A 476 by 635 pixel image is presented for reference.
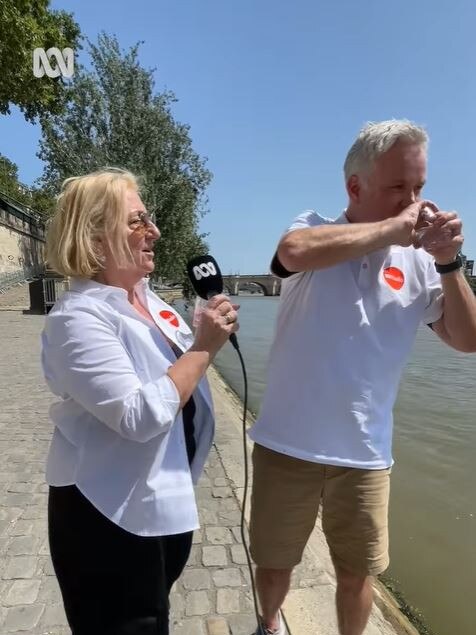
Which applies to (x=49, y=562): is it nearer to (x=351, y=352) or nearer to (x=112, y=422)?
(x=112, y=422)

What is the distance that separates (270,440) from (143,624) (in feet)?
2.79

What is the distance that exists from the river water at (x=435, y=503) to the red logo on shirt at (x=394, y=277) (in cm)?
266

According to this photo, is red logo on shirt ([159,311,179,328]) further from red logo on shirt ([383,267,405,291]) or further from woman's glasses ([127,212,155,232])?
red logo on shirt ([383,267,405,291])

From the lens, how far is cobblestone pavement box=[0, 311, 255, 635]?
2621 mm

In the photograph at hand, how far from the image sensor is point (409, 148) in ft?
6.17

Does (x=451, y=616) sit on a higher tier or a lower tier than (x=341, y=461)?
lower

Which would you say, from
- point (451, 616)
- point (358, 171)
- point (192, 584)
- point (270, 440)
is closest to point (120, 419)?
point (270, 440)

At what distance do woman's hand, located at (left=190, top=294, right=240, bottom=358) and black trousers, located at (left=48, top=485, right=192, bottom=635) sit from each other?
59 centimetres

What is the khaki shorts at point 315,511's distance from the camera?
2090mm

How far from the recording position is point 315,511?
7.27 feet

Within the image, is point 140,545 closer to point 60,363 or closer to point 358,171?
point 60,363

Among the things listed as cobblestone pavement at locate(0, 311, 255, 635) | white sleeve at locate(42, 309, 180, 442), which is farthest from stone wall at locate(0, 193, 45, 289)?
white sleeve at locate(42, 309, 180, 442)

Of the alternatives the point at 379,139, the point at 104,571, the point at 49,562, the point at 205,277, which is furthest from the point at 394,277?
the point at 49,562

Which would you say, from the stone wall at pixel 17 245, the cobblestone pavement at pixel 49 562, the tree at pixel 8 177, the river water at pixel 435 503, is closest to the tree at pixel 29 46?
the stone wall at pixel 17 245
